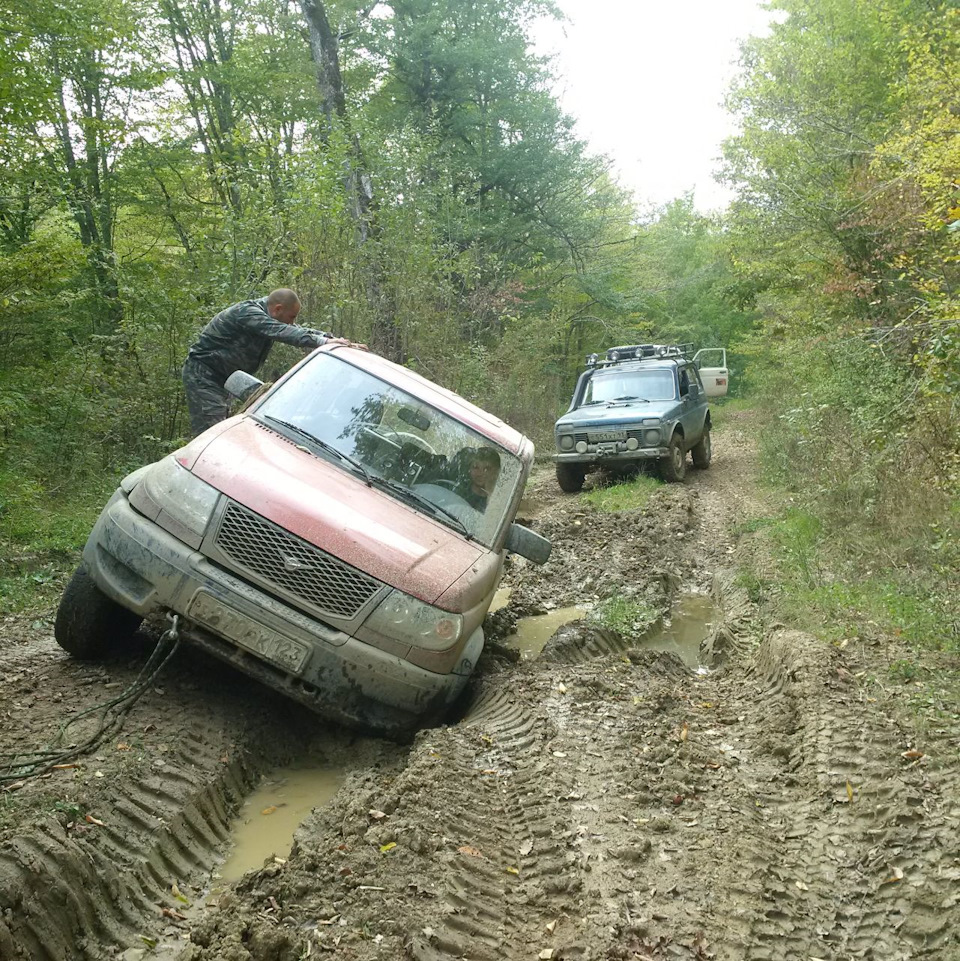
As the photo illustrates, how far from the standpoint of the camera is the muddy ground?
A: 2828 millimetres

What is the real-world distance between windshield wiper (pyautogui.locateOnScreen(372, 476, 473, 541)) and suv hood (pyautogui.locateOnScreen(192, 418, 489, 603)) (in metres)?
0.09

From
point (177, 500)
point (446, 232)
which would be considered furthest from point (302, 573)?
point (446, 232)

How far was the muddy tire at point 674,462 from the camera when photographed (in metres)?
13.4

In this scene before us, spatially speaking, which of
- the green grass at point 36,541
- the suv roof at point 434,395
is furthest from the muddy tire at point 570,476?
the suv roof at point 434,395

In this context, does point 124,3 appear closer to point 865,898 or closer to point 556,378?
point 556,378

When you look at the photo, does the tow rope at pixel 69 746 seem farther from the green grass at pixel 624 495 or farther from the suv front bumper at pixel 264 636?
the green grass at pixel 624 495

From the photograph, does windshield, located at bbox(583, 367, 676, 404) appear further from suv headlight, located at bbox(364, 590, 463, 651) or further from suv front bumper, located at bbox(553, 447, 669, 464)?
suv headlight, located at bbox(364, 590, 463, 651)

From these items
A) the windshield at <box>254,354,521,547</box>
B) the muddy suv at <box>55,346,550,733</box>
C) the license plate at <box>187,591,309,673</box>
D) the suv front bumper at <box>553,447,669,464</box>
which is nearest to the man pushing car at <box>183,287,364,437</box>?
the windshield at <box>254,354,521,547</box>

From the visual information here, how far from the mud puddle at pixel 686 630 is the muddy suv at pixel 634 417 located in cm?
496

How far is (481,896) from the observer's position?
3.06 meters

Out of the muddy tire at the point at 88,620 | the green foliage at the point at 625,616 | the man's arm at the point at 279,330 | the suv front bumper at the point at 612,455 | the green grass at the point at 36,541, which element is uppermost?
the man's arm at the point at 279,330

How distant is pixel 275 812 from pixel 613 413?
33.5 ft

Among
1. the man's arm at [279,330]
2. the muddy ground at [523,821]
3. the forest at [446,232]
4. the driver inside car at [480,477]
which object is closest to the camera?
the muddy ground at [523,821]

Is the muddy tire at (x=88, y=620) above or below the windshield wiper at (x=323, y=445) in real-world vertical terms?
below
